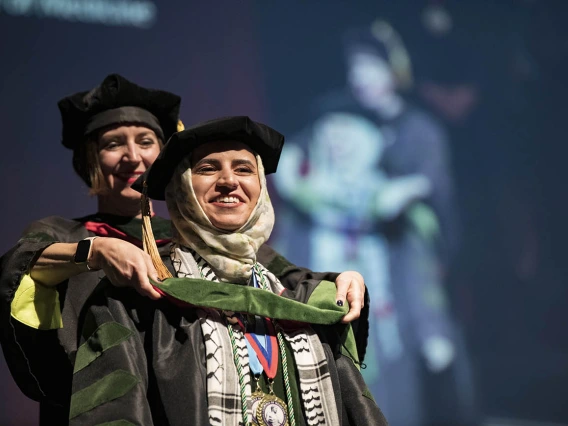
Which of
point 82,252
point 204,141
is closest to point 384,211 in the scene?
point 204,141

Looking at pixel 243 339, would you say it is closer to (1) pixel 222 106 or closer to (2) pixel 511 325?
(1) pixel 222 106

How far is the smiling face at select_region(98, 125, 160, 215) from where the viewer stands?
8.72 ft

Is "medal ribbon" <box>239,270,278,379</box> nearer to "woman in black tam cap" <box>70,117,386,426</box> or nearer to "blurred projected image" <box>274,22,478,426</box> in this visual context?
"woman in black tam cap" <box>70,117,386,426</box>

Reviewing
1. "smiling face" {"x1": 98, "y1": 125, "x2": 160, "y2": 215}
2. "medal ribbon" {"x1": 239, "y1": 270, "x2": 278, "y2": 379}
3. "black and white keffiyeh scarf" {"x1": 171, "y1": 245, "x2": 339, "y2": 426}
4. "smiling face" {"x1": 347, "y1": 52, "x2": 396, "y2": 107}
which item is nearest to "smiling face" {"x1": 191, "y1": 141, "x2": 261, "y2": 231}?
"black and white keffiyeh scarf" {"x1": 171, "y1": 245, "x2": 339, "y2": 426}

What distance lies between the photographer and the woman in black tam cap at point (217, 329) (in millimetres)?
1852

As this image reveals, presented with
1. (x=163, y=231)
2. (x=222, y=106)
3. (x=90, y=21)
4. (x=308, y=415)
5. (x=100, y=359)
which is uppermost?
(x=90, y=21)

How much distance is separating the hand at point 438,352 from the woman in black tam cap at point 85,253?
2.13m

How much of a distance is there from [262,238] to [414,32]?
294 centimetres

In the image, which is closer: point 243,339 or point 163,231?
point 243,339

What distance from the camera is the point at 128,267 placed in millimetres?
1937

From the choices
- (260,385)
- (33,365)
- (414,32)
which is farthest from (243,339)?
(414,32)

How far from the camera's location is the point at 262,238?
2.13m

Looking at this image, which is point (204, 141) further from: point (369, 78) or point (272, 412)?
point (369, 78)

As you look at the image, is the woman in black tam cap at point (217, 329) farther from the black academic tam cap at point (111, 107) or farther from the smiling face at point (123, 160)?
the black academic tam cap at point (111, 107)
